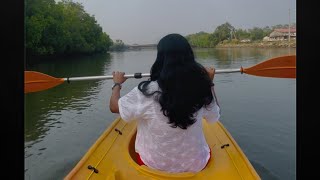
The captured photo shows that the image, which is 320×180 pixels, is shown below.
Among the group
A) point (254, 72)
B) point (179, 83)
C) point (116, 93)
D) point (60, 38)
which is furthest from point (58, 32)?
point (179, 83)

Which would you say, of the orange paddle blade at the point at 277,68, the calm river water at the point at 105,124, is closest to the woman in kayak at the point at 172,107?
the calm river water at the point at 105,124

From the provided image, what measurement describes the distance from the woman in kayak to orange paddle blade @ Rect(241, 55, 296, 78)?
3.53 feet

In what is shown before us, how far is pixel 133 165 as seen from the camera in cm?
154

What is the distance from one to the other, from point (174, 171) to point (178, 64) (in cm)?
48

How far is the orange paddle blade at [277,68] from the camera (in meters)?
2.34

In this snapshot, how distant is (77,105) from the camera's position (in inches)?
229

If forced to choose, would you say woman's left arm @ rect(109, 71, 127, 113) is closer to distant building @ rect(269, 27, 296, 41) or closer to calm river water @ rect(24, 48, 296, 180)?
calm river water @ rect(24, 48, 296, 180)

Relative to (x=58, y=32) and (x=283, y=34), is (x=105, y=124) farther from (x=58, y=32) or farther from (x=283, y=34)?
(x=58, y=32)

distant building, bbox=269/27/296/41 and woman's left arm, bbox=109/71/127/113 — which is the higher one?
distant building, bbox=269/27/296/41

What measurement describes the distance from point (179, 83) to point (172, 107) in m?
0.10

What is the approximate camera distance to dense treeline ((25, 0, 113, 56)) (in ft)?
49.3

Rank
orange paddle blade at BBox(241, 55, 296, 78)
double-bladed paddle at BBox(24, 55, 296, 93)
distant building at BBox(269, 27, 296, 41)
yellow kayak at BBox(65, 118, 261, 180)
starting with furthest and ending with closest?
orange paddle blade at BBox(241, 55, 296, 78) < double-bladed paddle at BBox(24, 55, 296, 93) < yellow kayak at BBox(65, 118, 261, 180) < distant building at BBox(269, 27, 296, 41)

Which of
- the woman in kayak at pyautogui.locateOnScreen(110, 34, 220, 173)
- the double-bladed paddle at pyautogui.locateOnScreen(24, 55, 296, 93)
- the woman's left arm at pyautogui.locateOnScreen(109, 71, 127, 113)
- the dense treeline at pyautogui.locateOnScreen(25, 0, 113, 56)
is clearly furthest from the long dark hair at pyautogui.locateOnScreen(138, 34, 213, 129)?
the dense treeline at pyautogui.locateOnScreen(25, 0, 113, 56)

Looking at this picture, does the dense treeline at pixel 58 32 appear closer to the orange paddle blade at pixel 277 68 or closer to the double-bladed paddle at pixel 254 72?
the double-bladed paddle at pixel 254 72
